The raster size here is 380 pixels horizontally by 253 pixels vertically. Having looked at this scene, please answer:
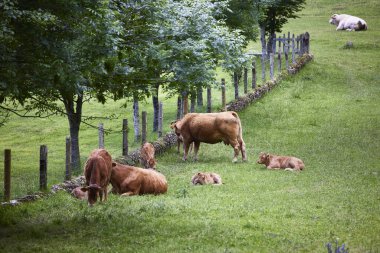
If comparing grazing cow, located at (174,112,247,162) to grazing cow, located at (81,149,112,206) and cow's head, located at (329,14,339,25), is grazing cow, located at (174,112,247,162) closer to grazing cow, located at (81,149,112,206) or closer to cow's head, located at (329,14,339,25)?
grazing cow, located at (81,149,112,206)

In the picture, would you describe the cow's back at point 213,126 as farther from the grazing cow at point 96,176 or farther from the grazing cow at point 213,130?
the grazing cow at point 96,176

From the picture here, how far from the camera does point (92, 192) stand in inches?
657

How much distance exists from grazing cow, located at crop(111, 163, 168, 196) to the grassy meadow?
63 cm

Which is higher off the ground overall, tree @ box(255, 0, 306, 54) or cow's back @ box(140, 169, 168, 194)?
tree @ box(255, 0, 306, 54)

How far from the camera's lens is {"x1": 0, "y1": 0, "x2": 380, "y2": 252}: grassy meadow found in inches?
540

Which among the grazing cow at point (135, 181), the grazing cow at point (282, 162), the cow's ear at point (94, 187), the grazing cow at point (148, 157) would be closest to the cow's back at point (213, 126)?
the grazing cow at point (282, 162)

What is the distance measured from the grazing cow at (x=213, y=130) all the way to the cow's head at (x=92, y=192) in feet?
29.8

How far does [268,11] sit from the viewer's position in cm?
5353

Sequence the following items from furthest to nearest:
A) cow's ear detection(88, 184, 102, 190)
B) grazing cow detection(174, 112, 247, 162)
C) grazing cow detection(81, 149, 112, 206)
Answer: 1. grazing cow detection(174, 112, 247, 162)
2. grazing cow detection(81, 149, 112, 206)
3. cow's ear detection(88, 184, 102, 190)

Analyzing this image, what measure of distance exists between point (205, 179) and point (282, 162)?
3.80m

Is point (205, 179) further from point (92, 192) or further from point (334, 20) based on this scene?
point (334, 20)

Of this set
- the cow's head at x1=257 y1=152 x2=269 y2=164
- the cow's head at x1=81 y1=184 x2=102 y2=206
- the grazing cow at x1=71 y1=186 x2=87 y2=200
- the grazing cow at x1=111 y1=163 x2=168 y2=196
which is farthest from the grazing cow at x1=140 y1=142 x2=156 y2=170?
the cow's head at x1=81 y1=184 x2=102 y2=206

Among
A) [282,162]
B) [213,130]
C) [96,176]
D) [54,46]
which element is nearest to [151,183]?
[96,176]

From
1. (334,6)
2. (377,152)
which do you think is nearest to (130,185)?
(377,152)
